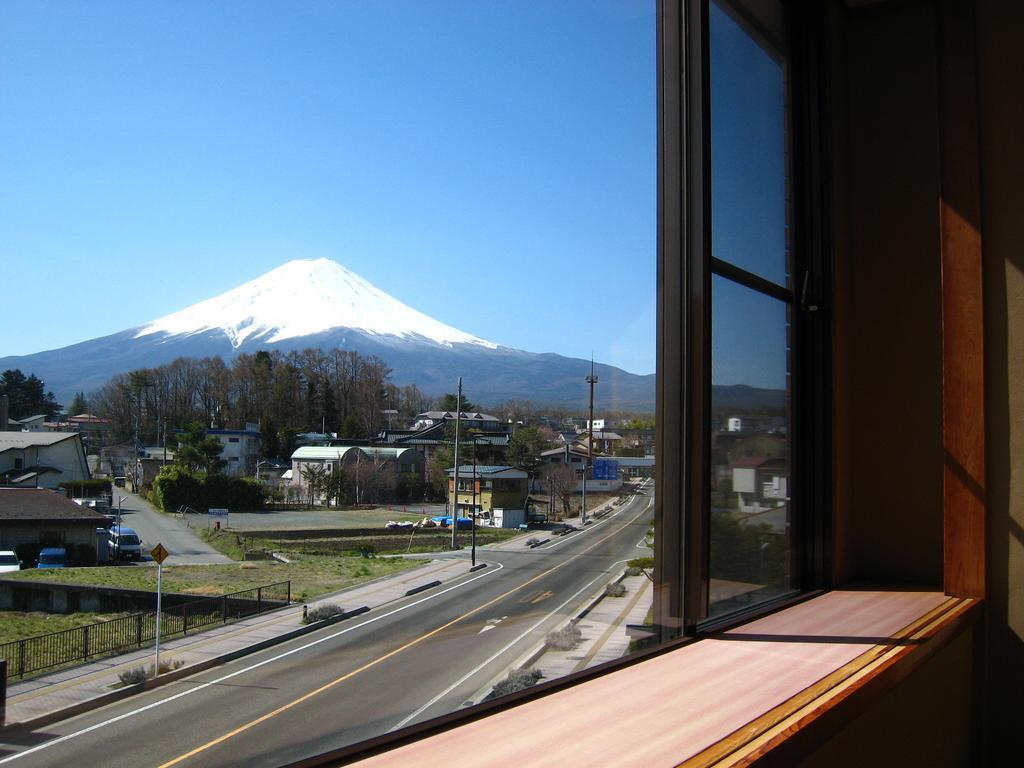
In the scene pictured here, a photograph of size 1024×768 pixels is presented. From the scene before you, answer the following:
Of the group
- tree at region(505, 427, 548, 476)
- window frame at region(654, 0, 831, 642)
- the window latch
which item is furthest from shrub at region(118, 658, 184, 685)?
the window latch

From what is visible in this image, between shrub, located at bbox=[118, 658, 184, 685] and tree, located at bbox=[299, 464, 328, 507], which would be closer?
shrub, located at bbox=[118, 658, 184, 685]

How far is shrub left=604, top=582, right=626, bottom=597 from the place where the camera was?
2.15 metres

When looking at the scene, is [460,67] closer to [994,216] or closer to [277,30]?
[277,30]

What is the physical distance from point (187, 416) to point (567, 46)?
4.38 ft

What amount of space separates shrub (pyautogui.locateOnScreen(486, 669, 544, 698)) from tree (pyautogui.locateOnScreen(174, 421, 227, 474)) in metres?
0.77

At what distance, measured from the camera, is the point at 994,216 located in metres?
3.40

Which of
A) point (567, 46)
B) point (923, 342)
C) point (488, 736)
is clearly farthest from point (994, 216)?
point (488, 736)

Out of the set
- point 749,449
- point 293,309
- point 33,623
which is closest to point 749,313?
point 749,449

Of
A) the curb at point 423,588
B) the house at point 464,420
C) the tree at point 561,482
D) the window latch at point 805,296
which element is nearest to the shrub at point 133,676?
the curb at point 423,588

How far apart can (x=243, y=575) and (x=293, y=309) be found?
417 mm

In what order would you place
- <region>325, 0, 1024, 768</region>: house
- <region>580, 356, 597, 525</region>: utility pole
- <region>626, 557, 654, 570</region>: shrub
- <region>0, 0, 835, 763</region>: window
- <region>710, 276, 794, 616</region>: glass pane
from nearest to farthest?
<region>0, 0, 835, 763</region>: window, <region>325, 0, 1024, 768</region>: house, <region>580, 356, 597, 525</region>: utility pole, <region>626, 557, 654, 570</region>: shrub, <region>710, 276, 794, 616</region>: glass pane

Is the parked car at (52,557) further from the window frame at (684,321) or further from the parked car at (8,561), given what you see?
the window frame at (684,321)

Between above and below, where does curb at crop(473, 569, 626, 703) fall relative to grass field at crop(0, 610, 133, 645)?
below

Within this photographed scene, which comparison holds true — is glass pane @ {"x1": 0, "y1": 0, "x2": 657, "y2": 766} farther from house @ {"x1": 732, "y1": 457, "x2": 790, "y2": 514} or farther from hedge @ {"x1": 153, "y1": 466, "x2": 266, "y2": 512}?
house @ {"x1": 732, "y1": 457, "x2": 790, "y2": 514}
